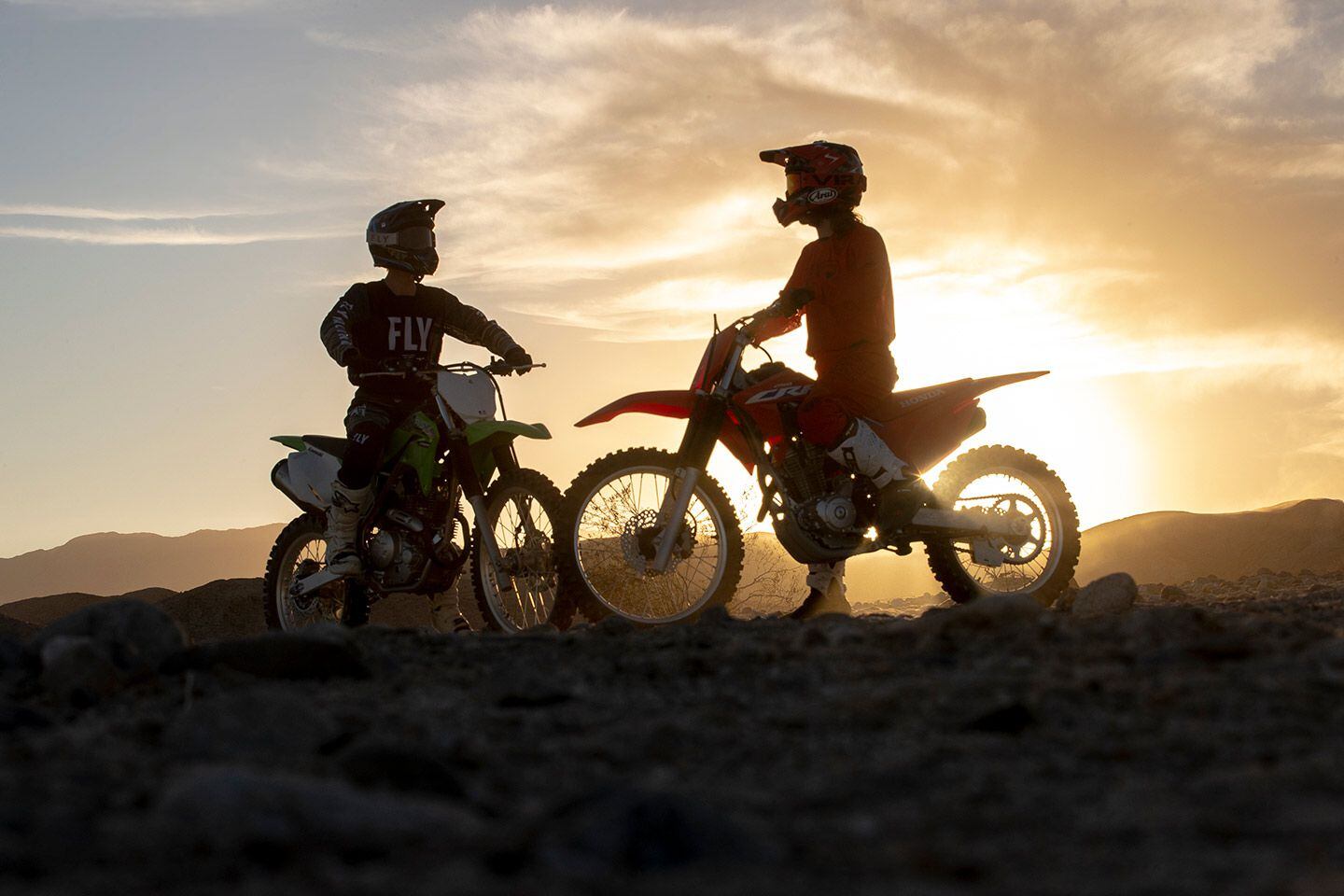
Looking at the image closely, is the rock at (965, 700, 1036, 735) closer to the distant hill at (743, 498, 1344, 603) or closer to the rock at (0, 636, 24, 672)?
the rock at (0, 636, 24, 672)

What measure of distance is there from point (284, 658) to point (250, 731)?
1261mm

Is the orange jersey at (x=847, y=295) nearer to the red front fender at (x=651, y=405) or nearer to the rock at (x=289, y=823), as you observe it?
the red front fender at (x=651, y=405)

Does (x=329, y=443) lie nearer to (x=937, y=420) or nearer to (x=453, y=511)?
(x=453, y=511)

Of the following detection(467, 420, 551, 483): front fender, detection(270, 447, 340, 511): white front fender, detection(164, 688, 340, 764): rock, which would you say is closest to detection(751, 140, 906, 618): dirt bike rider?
detection(467, 420, 551, 483): front fender

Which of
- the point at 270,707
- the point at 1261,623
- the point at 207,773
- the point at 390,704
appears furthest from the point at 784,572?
the point at 207,773

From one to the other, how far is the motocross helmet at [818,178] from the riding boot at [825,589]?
2075 mm

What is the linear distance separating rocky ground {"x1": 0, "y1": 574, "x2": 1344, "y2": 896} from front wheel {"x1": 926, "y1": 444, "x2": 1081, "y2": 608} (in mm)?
2476

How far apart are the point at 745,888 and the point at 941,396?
598cm

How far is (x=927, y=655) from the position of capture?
4520mm

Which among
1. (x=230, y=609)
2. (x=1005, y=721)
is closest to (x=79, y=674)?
(x=1005, y=721)

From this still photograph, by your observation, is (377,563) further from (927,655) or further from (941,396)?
(927,655)

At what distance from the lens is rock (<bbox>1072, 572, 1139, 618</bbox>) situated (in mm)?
6789

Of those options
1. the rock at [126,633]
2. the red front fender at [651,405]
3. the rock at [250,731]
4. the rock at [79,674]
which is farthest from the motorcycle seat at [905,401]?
the rock at [250,731]

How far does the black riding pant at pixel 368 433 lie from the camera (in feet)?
26.7
